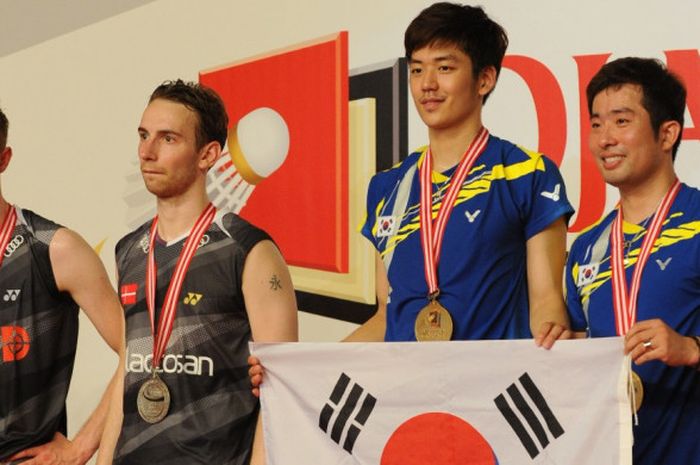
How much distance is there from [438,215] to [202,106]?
674mm

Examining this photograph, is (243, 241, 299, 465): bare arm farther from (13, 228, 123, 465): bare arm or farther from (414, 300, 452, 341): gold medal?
(13, 228, 123, 465): bare arm

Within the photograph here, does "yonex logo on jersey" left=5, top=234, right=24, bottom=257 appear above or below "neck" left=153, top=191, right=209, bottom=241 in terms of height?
below

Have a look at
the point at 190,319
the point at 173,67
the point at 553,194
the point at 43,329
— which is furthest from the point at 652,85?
the point at 173,67

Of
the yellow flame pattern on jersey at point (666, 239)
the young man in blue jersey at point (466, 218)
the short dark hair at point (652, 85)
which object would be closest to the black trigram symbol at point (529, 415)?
the young man in blue jersey at point (466, 218)

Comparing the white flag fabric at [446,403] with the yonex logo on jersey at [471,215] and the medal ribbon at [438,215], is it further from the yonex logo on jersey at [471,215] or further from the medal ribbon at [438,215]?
the yonex logo on jersey at [471,215]

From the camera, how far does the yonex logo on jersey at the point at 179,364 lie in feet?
8.86

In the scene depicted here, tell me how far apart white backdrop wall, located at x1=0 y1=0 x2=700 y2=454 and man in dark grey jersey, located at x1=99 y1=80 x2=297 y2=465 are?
128 centimetres

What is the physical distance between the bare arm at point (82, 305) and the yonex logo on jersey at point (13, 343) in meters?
0.16

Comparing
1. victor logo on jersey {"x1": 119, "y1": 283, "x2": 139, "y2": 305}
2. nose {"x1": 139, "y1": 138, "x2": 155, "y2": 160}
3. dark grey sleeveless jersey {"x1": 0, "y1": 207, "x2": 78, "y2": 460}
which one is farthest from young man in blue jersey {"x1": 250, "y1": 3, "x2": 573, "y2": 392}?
dark grey sleeveless jersey {"x1": 0, "y1": 207, "x2": 78, "y2": 460}

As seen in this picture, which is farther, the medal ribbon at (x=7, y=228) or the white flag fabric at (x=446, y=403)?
the medal ribbon at (x=7, y=228)

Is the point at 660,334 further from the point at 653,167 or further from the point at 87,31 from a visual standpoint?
the point at 87,31

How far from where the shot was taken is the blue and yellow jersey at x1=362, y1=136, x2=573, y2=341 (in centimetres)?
266

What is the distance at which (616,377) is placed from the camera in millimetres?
2379

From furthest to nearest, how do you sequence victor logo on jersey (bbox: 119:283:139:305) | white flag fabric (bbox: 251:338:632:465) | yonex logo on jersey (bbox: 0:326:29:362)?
yonex logo on jersey (bbox: 0:326:29:362)
victor logo on jersey (bbox: 119:283:139:305)
white flag fabric (bbox: 251:338:632:465)
